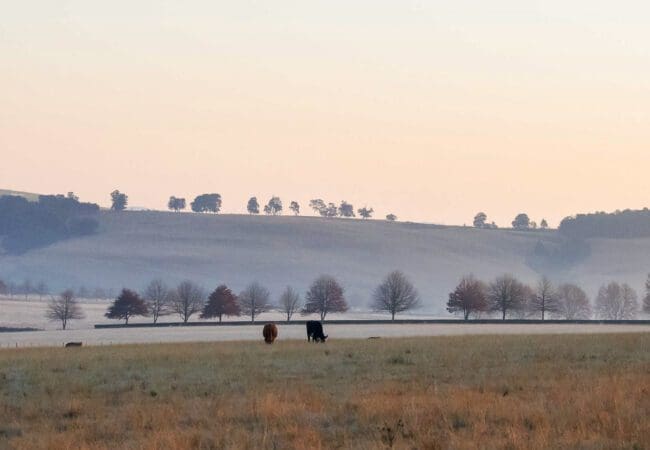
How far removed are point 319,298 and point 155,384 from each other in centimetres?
15729

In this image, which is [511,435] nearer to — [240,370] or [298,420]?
[298,420]

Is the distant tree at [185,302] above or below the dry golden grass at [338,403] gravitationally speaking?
above

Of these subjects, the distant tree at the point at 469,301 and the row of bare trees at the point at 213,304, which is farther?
the distant tree at the point at 469,301

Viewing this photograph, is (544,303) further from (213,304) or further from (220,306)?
(213,304)

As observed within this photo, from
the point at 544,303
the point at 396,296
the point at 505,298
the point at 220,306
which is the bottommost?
the point at 220,306

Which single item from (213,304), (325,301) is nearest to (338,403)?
(213,304)

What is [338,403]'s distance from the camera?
2511 cm

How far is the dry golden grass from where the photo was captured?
19953 mm

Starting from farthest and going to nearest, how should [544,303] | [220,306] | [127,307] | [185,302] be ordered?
[185,302] → [544,303] → [220,306] → [127,307]

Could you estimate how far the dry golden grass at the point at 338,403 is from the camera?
1995 cm

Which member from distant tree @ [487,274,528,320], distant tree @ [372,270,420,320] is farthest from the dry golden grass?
distant tree @ [372,270,420,320]

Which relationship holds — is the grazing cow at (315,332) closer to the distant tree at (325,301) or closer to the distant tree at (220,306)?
the distant tree at (220,306)

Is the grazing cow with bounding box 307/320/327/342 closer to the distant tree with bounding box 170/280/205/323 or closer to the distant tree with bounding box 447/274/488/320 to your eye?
the distant tree with bounding box 447/274/488/320

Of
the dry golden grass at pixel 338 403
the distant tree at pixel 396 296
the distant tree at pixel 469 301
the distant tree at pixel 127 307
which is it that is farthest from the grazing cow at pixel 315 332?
the distant tree at pixel 396 296
